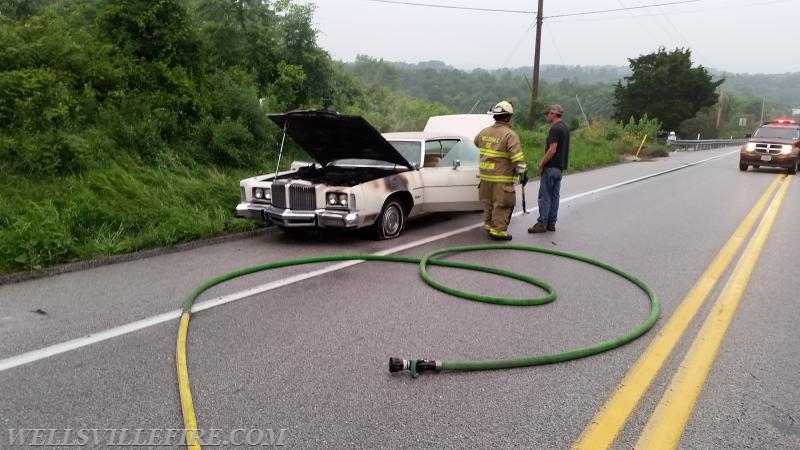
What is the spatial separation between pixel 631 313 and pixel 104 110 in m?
8.90

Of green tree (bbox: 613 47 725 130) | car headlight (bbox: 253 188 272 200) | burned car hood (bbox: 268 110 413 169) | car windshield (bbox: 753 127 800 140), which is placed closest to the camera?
burned car hood (bbox: 268 110 413 169)

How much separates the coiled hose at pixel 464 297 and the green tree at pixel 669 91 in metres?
60.0

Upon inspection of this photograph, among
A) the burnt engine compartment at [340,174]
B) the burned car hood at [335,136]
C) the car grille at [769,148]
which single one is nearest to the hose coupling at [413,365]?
the burnt engine compartment at [340,174]

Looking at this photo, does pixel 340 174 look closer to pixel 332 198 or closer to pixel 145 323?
pixel 332 198

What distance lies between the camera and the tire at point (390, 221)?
23.9 feet

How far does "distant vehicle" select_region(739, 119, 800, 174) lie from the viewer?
18500 millimetres

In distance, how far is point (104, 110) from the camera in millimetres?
9641

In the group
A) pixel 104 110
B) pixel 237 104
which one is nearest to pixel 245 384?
pixel 104 110

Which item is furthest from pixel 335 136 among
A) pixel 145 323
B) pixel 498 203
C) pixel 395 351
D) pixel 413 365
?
pixel 413 365

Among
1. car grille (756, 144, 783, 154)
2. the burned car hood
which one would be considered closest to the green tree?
car grille (756, 144, 783, 154)

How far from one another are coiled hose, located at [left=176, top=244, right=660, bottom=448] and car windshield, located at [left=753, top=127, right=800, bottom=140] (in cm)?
1748

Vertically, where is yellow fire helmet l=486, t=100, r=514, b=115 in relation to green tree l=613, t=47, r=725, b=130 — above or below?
below

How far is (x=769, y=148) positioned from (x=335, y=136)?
1737cm

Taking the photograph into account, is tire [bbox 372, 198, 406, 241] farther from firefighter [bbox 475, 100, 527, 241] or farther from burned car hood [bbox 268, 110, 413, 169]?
firefighter [bbox 475, 100, 527, 241]
